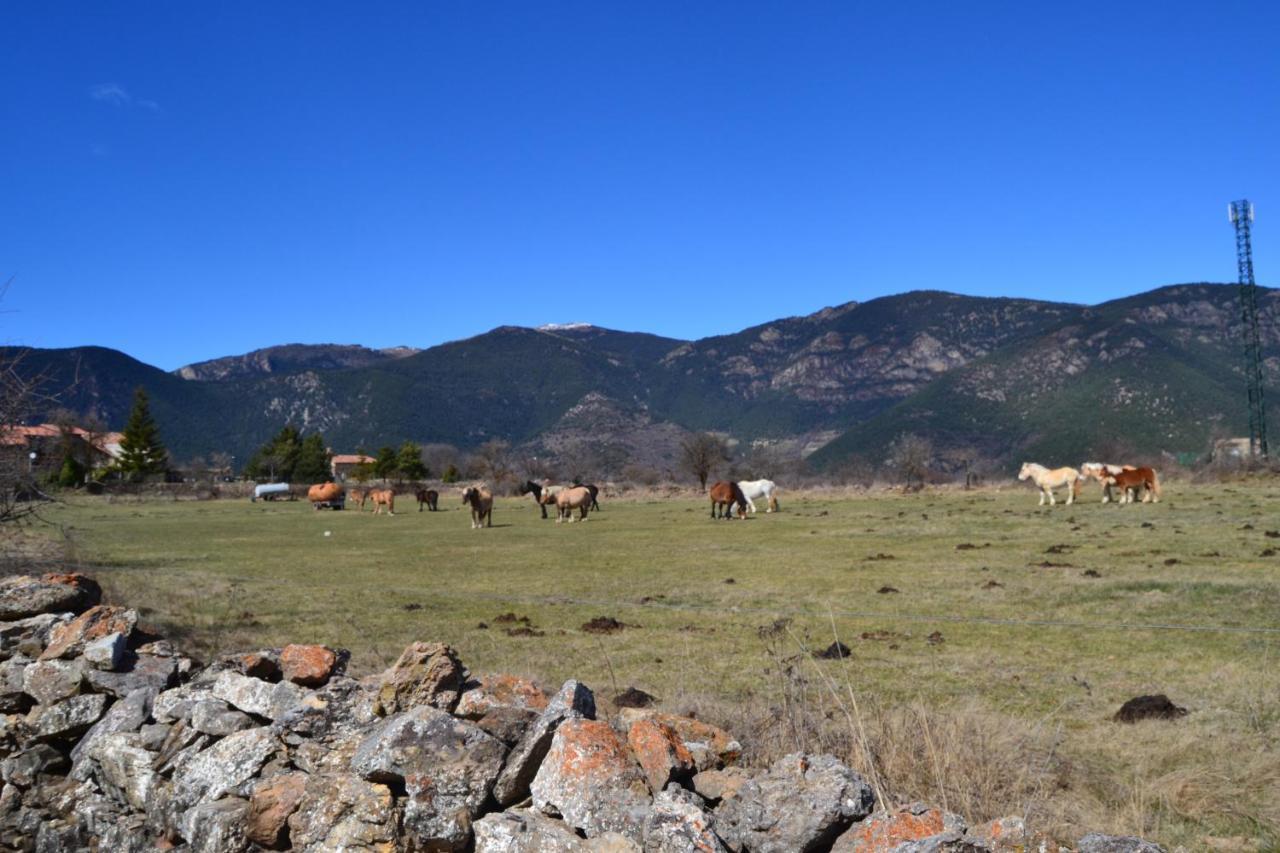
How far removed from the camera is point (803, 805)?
3.68 m

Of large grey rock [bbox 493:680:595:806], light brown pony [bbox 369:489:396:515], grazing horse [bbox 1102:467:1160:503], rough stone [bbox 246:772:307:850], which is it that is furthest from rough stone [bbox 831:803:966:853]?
light brown pony [bbox 369:489:396:515]

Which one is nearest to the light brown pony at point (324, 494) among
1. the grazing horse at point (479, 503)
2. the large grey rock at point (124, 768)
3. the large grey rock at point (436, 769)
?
the grazing horse at point (479, 503)

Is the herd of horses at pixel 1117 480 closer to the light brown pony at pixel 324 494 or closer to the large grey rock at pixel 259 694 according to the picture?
the large grey rock at pixel 259 694

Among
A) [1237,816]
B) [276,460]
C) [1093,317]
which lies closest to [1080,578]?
[1237,816]

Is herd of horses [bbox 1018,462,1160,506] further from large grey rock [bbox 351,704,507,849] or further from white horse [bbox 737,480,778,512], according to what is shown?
large grey rock [bbox 351,704,507,849]

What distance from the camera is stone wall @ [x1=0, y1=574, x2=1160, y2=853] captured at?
3748 mm

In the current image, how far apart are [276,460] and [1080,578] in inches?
3698

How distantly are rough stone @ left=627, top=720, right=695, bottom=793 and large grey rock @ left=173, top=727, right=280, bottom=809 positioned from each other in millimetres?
2294

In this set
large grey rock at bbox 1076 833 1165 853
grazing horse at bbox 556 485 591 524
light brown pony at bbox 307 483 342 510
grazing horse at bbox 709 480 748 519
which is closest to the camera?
large grey rock at bbox 1076 833 1165 853

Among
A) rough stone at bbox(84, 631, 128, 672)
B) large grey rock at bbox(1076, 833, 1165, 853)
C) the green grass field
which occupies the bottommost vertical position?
the green grass field

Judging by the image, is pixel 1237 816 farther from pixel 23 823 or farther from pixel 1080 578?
pixel 1080 578

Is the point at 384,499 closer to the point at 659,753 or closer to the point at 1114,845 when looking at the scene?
the point at 659,753

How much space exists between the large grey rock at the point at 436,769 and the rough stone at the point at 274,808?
53cm

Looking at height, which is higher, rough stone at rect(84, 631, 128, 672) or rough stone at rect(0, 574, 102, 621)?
rough stone at rect(0, 574, 102, 621)
